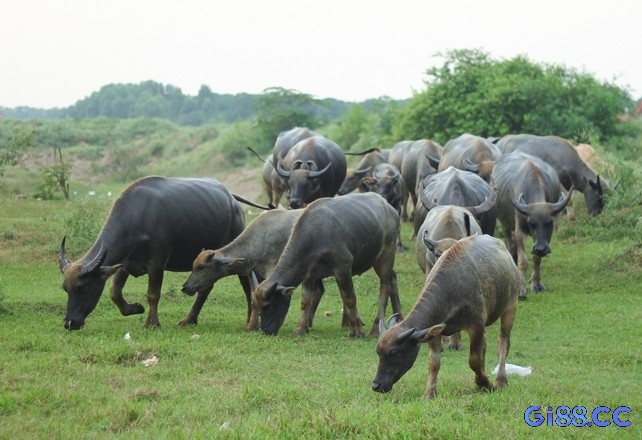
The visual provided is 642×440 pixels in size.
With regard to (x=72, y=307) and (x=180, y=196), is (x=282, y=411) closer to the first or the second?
(x=72, y=307)

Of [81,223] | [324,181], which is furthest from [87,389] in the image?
[324,181]

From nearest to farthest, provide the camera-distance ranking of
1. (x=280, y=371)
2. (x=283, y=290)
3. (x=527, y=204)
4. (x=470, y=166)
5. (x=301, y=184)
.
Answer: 1. (x=280, y=371)
2. (x=283, y=290)
3. (x=527, y=204)
4. (x=470, y=166)
5. (x=301, y=184)

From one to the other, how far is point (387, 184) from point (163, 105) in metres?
95.5

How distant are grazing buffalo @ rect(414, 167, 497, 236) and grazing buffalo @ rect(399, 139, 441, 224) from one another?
7394 mm

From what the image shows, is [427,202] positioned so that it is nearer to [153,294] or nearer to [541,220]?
[541,220]

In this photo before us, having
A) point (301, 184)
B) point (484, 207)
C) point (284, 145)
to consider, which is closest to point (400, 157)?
point (284, 145)

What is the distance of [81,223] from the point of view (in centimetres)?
1852

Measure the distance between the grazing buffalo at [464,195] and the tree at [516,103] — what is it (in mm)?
13068

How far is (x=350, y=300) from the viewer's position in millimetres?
12578

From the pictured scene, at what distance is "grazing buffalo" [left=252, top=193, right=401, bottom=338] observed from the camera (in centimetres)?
1206

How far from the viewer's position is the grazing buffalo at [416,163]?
2294cm

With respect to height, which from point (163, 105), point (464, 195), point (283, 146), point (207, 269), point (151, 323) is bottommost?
point (163, 105)

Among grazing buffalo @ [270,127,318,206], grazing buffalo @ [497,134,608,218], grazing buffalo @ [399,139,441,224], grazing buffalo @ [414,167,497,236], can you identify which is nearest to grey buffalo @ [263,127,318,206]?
grazing buffalo @ [270,127,318,206]

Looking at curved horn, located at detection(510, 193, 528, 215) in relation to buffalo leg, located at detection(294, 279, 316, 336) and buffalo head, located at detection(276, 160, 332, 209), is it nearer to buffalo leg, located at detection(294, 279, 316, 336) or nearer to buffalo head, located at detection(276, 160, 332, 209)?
buffalo head, located at detection(276, 160, 332, 209)
